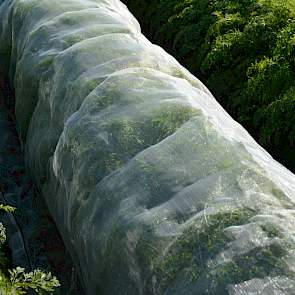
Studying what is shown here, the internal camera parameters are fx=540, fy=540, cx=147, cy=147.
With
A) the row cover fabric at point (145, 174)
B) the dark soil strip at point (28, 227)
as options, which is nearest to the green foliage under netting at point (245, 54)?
the row cover fabric at point (145, 174)

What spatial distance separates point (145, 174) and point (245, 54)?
12.4 ft

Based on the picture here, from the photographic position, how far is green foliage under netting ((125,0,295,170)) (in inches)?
245

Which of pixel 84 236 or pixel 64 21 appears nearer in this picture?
pixel 84 236

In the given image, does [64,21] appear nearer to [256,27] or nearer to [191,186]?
[256,27]

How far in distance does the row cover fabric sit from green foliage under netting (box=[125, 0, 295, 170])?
49.0 inches

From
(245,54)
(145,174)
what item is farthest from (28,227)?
(245,54)

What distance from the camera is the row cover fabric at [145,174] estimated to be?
320 centimetres

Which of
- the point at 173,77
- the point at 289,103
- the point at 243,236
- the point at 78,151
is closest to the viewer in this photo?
the point at 243,236

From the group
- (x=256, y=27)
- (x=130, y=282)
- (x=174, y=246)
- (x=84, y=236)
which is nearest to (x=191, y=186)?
(x=174, y=246)

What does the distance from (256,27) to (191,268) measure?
4628 mm

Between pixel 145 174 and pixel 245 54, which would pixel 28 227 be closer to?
pixel 145 174

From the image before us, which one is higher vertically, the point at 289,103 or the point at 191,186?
the point at 191,186

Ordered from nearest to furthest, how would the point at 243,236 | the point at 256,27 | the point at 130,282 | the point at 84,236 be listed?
1. the point at 243,236
2. the point at 130,282
3. the point at 84,236
4. the point at 256,27

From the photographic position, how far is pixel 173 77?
4980 mm
